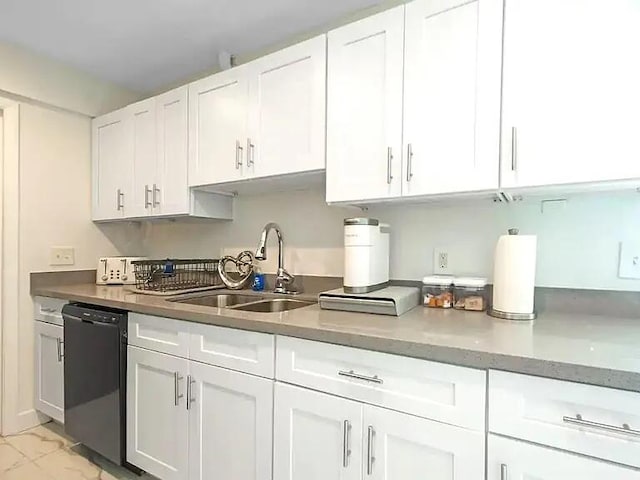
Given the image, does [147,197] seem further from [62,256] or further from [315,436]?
[315,436]

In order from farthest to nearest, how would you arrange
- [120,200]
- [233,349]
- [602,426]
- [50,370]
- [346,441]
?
1. [120,200]
2. [50,370]
3. [233,349]
4. [346,441]
5. [602,426]

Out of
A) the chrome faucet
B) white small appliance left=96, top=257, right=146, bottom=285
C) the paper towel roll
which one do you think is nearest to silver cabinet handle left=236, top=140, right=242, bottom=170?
the chrome faucet

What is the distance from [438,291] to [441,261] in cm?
18

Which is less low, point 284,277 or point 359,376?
point 284,277

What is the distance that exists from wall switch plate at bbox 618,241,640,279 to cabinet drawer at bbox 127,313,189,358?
5.46ft

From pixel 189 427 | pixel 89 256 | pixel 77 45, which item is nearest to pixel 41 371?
pixel 89 256

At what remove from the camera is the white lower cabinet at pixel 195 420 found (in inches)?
55.4

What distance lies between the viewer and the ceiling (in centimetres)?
194

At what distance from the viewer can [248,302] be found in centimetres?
213

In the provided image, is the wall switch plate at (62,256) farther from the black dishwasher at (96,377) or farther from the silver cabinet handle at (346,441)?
the silver cabinet handle at (346,441)

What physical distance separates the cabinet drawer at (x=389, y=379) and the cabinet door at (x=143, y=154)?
1572mm

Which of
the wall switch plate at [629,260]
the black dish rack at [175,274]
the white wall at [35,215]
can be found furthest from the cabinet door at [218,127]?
the wall switch plate at [629,260]

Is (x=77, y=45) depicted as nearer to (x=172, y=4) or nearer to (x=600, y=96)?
(x=172, y=4)

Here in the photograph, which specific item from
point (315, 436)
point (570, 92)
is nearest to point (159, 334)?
point (315, 436)
